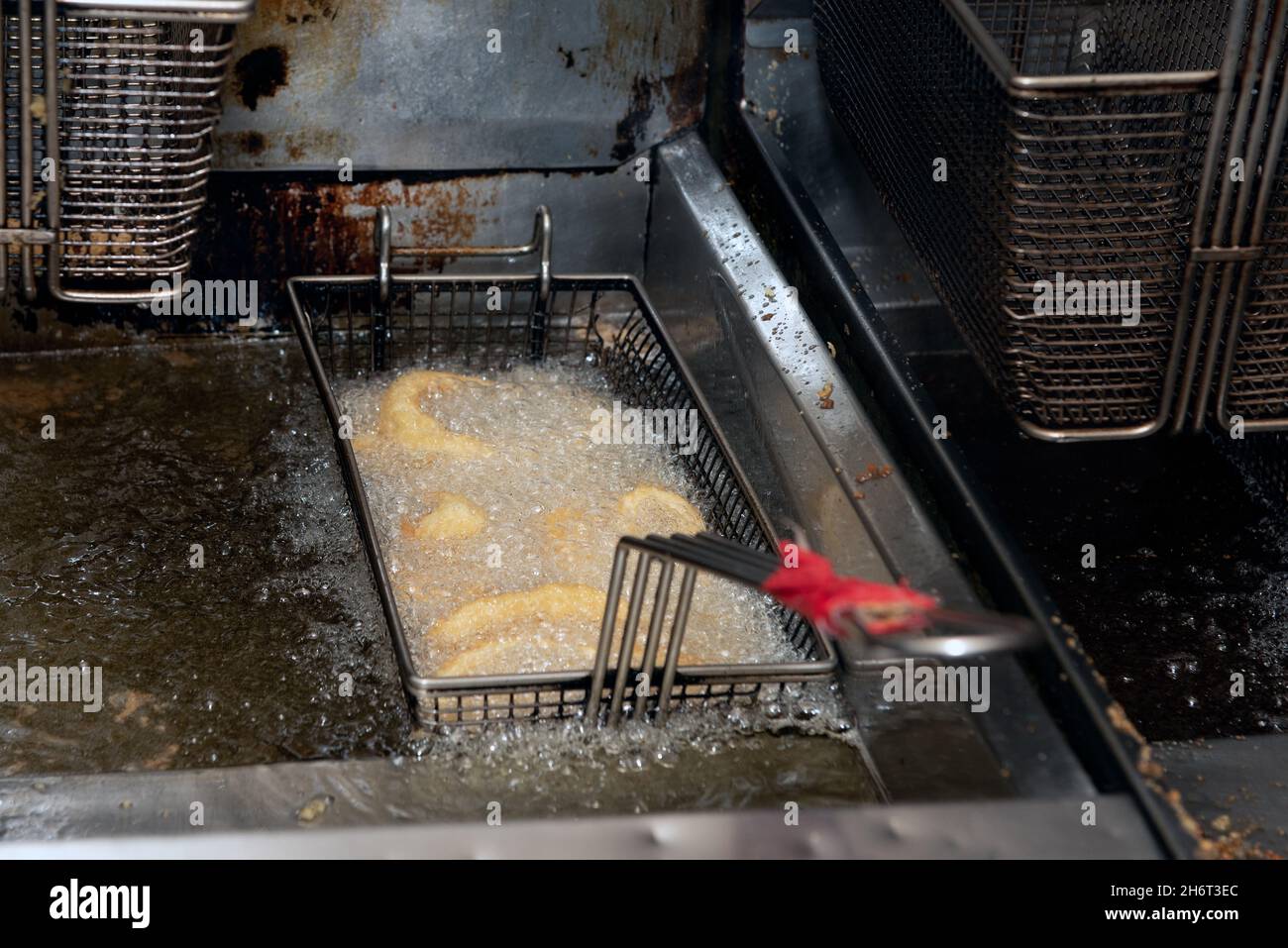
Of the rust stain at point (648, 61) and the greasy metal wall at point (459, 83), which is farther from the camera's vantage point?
the rust stain at point (648, 61)

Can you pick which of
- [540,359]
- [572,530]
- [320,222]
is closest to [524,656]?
[572,530]

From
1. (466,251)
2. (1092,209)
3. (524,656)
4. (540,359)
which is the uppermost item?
(1092,209)

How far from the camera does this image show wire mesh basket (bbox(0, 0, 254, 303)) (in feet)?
5.45

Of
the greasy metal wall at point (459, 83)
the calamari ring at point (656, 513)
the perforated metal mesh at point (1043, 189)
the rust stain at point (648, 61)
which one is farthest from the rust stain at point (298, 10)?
the calamari ring at point (656, 513)

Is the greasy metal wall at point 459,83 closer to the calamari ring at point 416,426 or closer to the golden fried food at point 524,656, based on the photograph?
the calamari ring at point 416,426

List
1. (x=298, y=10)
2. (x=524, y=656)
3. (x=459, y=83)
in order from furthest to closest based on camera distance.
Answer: (x=459, y=83) < (x=298, y=10) < (x=524, y=656)

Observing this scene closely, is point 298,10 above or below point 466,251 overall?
above

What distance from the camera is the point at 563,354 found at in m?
2.45

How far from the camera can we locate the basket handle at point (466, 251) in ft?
7.42

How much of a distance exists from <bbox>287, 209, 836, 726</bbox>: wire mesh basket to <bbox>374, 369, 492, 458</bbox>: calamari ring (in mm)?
117

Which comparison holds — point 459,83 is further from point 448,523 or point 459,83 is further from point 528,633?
point 528,633

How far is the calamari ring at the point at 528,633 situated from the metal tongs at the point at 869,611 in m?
0.47

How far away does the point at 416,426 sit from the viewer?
212 cm

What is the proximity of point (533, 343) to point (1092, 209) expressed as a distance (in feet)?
3.51
